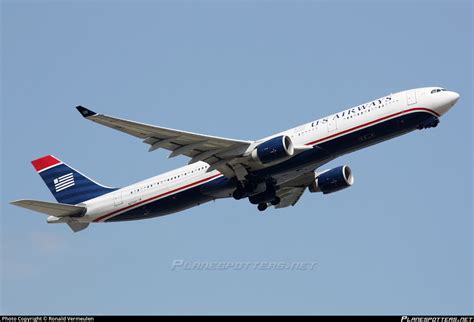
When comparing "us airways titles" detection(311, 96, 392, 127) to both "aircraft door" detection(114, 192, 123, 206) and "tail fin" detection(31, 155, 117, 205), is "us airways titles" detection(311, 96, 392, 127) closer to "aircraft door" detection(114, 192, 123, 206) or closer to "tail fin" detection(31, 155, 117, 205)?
"aircraft door" detection(114, 192, 123, 206)

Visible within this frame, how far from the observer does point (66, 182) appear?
182ft

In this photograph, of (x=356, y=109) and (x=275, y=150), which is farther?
(x=356, y=109)

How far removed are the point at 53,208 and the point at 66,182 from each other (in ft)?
13.9

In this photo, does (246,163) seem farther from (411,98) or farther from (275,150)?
(411,98)

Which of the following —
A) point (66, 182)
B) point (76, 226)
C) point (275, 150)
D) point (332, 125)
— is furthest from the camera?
point (66, 182)

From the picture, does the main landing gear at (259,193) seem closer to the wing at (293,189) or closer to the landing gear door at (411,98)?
the wing at (293,189)

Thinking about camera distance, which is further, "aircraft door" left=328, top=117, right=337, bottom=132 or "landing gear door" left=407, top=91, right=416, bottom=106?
"aircraft door" left=328, top=117, right=337, bottom=132

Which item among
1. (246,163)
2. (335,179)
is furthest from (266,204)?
(246,163)

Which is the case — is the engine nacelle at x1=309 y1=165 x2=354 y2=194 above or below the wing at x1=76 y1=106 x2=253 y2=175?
above

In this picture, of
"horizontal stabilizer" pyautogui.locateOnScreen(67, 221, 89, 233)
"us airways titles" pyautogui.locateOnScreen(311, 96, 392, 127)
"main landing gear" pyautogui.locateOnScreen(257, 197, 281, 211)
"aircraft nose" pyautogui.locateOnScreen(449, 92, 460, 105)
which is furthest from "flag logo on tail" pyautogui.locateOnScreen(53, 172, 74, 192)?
"aircraft nose" pyautogui.locateOnScreen(449, 92, 460, 105)

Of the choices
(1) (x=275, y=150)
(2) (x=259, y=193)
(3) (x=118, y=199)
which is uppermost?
(1) (x=275, y=150)

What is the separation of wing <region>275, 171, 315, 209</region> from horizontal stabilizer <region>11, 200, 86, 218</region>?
11.6m

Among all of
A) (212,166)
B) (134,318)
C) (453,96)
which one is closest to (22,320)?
(134,318)

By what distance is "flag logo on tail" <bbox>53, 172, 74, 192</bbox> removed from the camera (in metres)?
55.5
